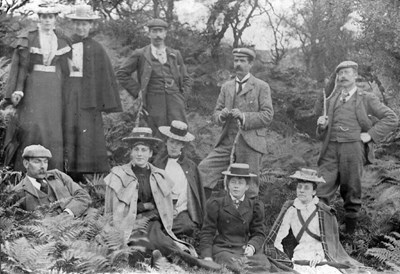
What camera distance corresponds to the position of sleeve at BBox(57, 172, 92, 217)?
8004 mm

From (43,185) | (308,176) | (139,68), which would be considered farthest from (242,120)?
(43,185)

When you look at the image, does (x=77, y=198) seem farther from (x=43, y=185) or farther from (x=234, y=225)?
(x=234, y=225)

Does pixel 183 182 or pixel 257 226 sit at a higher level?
pixel 183 182

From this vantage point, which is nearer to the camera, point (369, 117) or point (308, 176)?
point (308, 176)

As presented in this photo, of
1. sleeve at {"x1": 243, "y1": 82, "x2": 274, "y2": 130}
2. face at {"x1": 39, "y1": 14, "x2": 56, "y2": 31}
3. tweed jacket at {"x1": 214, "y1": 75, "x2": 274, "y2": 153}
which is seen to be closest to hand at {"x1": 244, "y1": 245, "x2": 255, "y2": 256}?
tweed jacket at {"x1": 214, "y1": 75, "x2": 274, "y2": 153}

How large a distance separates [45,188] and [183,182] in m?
1.50

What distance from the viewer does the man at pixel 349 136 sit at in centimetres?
917

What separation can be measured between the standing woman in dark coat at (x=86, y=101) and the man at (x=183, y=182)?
1.01 m

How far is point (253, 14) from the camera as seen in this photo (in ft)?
35.0

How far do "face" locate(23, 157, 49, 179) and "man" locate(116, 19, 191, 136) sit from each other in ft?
5.80

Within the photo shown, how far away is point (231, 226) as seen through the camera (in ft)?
26.4

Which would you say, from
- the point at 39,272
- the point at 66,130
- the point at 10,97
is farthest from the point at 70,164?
the point at 39,272

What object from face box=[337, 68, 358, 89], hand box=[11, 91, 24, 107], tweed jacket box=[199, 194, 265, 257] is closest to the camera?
tweed jacket box=[199, 194, 265, 257]

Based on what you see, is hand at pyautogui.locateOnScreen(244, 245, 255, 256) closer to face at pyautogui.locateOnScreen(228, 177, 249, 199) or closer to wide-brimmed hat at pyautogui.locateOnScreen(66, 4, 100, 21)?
face at pyautogui.locateOnScreen(228, 177, 249, 199)
